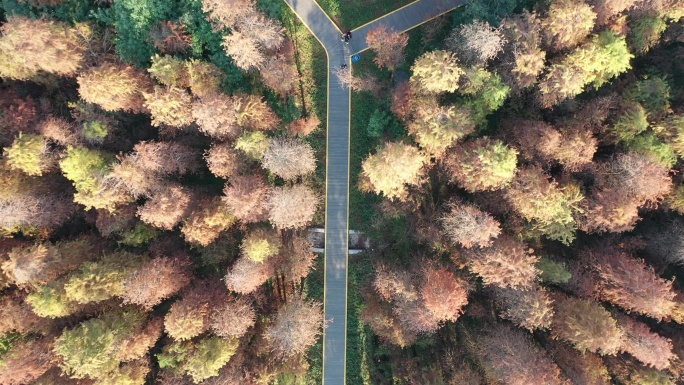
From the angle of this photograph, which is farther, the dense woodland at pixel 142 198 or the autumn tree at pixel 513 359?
the dense woodland at pixel 142 198

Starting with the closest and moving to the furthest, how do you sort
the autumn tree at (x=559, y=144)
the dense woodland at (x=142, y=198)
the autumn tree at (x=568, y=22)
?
1. the autumn tree at (x=568, y=22)
2. the autumn tree at (x=559, y=144)
3. the dense woodland at (x=142, y=198)

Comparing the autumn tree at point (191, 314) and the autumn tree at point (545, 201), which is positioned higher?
the autumn tree at point (545, 201)

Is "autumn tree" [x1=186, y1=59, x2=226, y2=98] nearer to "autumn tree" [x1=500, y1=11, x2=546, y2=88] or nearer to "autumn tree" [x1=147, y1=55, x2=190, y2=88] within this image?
"autumn tree" [x1=147, y1=55, x2=190, y2=88]

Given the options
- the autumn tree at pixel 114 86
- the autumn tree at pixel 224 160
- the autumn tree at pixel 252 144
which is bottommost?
the autumn tree at pixel 224 160

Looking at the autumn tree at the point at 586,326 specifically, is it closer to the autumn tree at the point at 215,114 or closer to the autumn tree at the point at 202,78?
the autumn tree at the point at 215,114

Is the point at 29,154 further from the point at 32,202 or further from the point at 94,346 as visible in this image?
→ the point at 94,346

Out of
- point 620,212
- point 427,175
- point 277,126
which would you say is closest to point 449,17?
point 427,175

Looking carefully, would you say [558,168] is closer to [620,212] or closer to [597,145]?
[597,145]

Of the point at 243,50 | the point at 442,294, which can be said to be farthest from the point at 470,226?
the point at 243,50

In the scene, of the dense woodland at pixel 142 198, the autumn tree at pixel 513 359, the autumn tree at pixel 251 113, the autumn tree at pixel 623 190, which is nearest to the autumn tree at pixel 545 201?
the autumn tree at pixel 623 190
